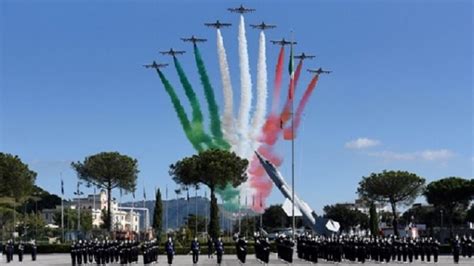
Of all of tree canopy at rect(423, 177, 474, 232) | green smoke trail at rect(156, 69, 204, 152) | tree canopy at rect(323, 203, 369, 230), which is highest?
green smoke trail at rect(156, 69, 204, 152)

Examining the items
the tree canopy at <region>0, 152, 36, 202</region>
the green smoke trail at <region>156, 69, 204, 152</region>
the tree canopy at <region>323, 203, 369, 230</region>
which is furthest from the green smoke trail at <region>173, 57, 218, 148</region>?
the tree canopy at <region>323, 203, 369, 230</region>

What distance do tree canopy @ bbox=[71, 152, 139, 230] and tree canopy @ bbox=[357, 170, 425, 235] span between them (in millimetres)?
34010

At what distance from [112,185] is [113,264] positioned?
45305 mm

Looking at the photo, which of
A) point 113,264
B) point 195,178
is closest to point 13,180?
point 195,178

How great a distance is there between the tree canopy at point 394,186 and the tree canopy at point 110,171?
1339 inches

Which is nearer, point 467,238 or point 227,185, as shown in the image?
point 467,238

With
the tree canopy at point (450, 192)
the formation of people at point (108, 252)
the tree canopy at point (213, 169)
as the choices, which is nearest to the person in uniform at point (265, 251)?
the formation of people at point (108, 252)

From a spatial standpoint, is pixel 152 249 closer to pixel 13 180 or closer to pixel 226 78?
pixel 226 78

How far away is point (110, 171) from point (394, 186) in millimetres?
39063

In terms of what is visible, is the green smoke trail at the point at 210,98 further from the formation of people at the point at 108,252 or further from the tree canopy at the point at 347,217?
the tree canopy at the point at 347,217

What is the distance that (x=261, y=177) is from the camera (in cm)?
9106

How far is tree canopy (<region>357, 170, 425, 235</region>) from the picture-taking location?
320 feet

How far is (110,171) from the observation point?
84375mm

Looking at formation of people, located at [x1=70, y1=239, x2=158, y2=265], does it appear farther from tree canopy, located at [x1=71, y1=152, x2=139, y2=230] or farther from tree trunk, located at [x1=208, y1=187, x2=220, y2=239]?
tree canopy, located at [x1=71, y1=152, x2=139, y2=230]
